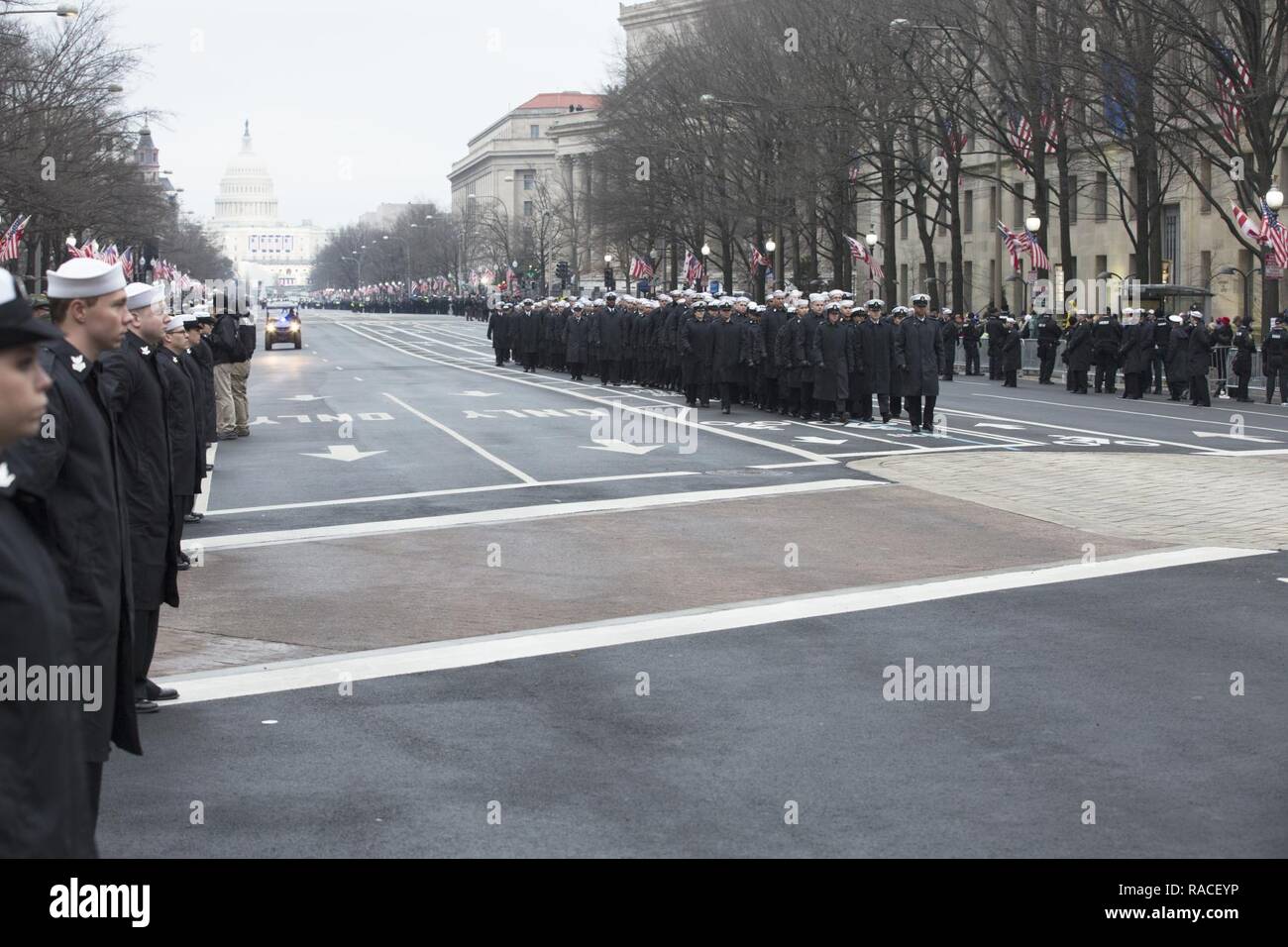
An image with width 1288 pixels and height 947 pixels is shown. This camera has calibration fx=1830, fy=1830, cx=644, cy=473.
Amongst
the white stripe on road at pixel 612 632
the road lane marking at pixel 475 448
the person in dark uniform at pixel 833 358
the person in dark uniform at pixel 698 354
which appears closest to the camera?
the white stripe on road at pixel 612 632

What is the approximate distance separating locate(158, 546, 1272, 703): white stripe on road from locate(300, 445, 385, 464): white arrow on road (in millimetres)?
11259

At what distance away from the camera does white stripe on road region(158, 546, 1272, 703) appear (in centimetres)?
971

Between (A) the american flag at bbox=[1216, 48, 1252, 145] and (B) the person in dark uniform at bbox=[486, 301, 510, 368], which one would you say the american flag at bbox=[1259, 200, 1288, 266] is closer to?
(A) the american flag at bbox=[1216, 48, 1252, 145]

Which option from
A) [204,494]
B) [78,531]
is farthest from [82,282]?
[204,494]

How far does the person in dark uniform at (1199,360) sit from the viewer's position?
34.1 meters

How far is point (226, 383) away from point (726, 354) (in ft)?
28.9

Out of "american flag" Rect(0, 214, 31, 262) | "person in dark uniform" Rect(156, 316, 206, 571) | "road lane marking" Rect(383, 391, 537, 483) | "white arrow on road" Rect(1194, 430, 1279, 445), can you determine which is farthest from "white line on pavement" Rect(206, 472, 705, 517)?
"american flag" Rect(0, 214, 31, 262)

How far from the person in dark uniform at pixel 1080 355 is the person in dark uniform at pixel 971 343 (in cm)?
916

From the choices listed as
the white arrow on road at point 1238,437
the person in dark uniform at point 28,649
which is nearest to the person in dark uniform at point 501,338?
the white arrow on road at point 1238,437

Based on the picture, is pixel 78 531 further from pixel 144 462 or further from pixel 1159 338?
pixel 1159 338

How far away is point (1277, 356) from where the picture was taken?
34531 millimetres

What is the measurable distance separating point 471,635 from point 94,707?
18.3 ft

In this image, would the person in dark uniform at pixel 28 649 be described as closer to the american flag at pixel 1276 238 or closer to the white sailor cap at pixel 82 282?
the white sailor cap at pixel 82 282

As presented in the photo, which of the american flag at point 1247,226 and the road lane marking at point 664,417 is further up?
the american flag at point 1247,226
